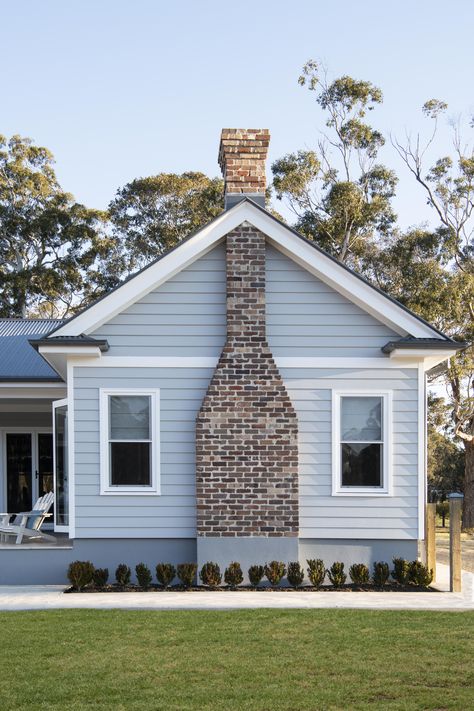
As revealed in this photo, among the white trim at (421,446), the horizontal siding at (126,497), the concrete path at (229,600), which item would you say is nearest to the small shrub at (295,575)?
the concrete path at (229,600)

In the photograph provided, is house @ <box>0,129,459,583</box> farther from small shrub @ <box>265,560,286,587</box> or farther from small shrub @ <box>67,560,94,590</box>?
small shrub @ <box>67,560,94,590</box>

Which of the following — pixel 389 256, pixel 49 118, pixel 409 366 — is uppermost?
pixel 49 118

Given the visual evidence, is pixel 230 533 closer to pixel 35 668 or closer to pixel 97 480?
pixel 97 480

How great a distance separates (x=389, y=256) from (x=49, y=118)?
40.1ft

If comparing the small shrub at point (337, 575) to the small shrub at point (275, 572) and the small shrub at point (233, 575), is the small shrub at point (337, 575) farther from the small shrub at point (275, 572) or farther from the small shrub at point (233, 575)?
the small shrub at point (233, 575)

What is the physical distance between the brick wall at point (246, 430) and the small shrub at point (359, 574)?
3.30 feet

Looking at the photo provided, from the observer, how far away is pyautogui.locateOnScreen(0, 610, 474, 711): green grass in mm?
7727

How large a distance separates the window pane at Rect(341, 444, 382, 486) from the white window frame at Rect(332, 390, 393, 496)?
8 cm

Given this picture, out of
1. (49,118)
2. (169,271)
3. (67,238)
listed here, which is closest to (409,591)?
(169,271)

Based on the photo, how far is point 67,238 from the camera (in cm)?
4041

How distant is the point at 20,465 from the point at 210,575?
805cm

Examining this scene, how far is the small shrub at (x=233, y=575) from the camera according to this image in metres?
13.6

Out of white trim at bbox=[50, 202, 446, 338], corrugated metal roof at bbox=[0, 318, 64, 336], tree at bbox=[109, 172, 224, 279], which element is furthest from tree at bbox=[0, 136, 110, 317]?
white trim at bbox=[50, 202, 446, 338]

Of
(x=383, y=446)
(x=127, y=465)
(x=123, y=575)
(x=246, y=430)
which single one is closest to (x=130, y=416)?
(x=127, y=465)
